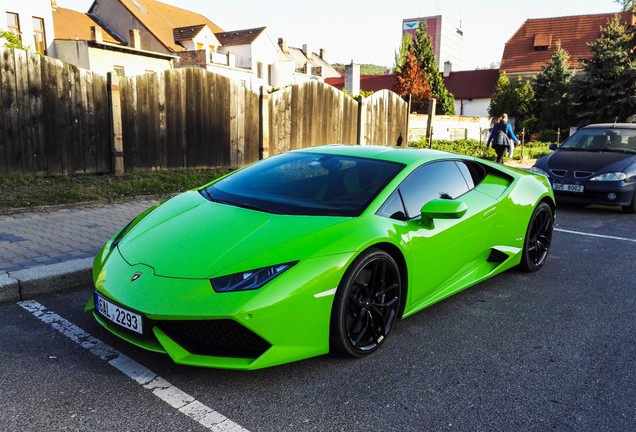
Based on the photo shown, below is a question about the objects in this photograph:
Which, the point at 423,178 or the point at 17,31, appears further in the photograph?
the point at 17,31

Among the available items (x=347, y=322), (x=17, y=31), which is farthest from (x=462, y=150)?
(x=17, y=31)

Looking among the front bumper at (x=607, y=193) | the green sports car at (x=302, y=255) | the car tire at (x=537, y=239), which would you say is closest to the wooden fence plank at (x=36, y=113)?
the green sports car at (x=302, y=255)

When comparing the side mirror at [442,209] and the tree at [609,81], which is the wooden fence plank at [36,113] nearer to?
the side mirror at [442,209]

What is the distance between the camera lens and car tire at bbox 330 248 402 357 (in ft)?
9.90

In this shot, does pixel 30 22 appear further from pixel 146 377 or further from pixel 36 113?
pixel 146 377

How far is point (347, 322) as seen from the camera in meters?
3.11

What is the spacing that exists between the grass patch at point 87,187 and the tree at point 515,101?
31654 mm

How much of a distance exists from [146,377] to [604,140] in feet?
30.2

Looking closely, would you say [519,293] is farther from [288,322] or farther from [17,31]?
[17,31]

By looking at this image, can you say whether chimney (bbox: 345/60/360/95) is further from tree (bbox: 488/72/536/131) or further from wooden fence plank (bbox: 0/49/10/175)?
wooden fence plank (bbox: 0/49/10/175)

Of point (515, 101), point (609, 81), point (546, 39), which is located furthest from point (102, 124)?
point (546, 39)

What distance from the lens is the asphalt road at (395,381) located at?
8.39 ft

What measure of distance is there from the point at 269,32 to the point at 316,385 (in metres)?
44.2

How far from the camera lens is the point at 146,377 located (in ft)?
9.53
